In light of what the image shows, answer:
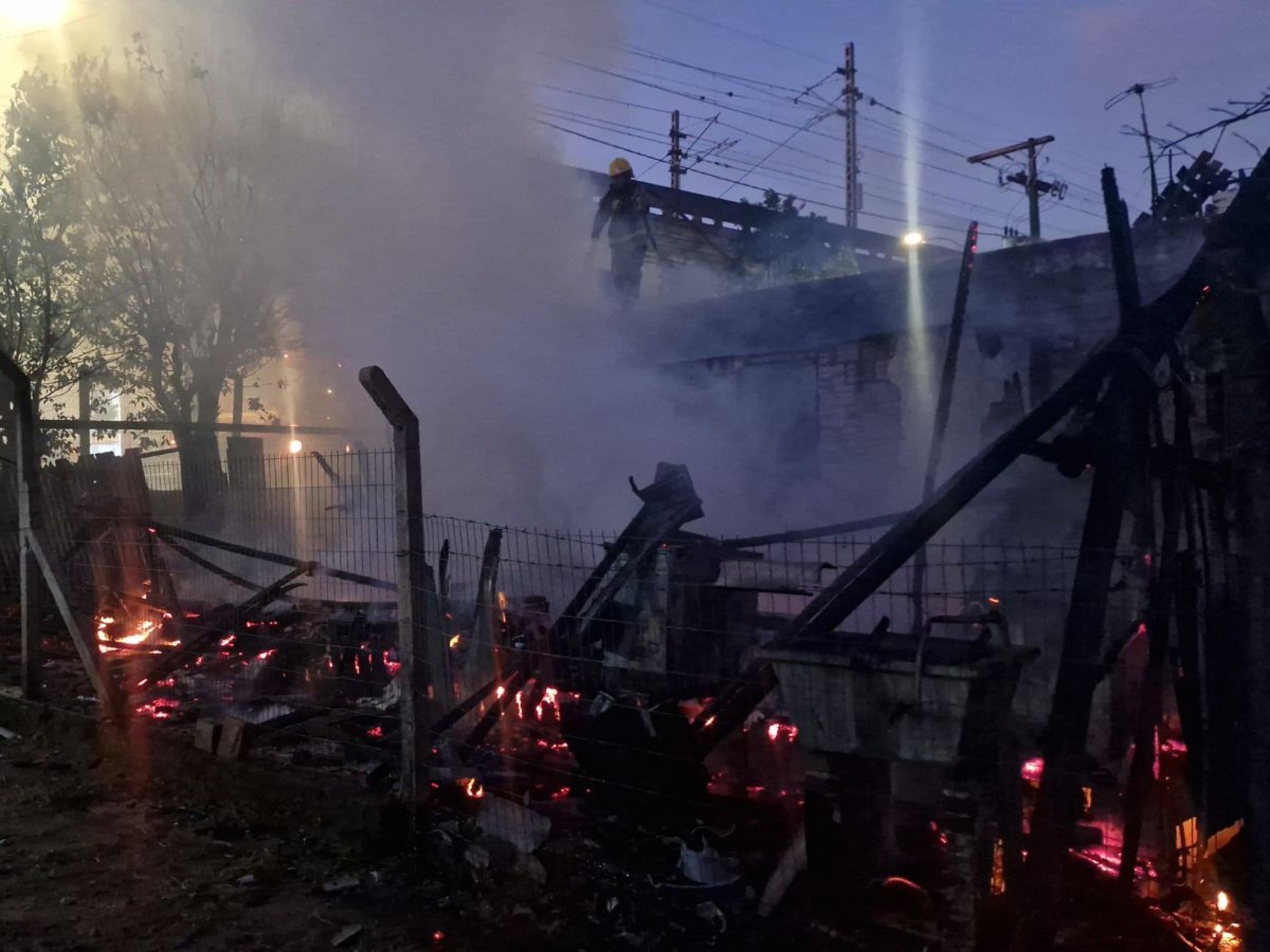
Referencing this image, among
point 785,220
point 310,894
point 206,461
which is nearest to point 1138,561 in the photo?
point 310,894

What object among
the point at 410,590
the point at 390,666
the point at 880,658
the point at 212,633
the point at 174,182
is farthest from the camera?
the point at 174,182

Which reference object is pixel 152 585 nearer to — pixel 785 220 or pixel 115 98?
pixel 115 98

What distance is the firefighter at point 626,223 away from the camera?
18281mm

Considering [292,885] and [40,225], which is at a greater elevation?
[40,225]

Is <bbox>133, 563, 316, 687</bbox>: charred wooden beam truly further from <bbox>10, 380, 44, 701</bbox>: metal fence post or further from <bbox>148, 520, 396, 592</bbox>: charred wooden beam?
<bbox>10, 380, 44, 701</bbox>: metal fence post

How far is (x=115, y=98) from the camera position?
537 inches

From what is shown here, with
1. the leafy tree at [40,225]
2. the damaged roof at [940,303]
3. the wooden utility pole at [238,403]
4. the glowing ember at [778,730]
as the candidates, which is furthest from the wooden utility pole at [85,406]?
the glowing ember at [778,730]

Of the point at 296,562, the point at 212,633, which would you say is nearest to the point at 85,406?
the point at 212,633

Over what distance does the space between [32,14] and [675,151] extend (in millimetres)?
22816

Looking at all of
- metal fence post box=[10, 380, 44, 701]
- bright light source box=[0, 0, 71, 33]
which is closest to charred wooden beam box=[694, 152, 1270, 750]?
metal fence post box=[10, 380, 44, 701]

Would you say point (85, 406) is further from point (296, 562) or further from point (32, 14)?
point (296, 562)

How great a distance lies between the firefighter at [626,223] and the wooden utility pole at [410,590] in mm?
13868

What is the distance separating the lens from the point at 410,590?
4.40 meters

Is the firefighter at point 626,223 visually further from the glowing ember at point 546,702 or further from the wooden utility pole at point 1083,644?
the wooden utility pole at point 1083,644
